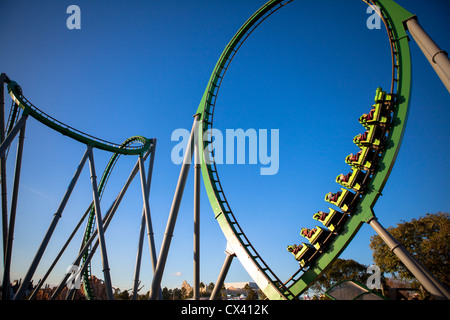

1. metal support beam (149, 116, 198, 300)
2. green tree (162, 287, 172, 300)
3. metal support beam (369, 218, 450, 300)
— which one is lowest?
metal support beam (369, 218, 450, 300)

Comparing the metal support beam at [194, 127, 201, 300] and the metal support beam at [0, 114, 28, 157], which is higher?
the metal support beam at [0, 114, 28, 157]

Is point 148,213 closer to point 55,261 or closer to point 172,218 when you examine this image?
point 172,218

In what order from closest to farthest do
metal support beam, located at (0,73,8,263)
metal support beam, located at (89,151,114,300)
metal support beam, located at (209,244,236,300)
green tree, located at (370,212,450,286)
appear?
1. metal support beam, located at (209,244,236,300)
2. metal support beam, located at (89,151,114,300)
3. metal support beam, located at (0,73,8,263)
4. green tree, located at (370,212,450,286)

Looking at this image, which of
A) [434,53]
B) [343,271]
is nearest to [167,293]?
[343,271]

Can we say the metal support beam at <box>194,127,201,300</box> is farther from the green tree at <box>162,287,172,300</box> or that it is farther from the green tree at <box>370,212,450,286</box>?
the green tree at <box>162,287,172,300</box>

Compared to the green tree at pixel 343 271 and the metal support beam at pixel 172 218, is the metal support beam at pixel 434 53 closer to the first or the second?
the metal support beam at pixel 172 218

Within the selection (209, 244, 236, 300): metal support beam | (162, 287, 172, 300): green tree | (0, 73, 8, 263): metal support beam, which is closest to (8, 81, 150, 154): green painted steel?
(0, 73, 8, 263): metal support beam

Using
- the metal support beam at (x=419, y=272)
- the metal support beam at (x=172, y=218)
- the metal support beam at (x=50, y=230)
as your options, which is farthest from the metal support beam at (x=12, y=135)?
the metal support beam at (x=419, y=272)
